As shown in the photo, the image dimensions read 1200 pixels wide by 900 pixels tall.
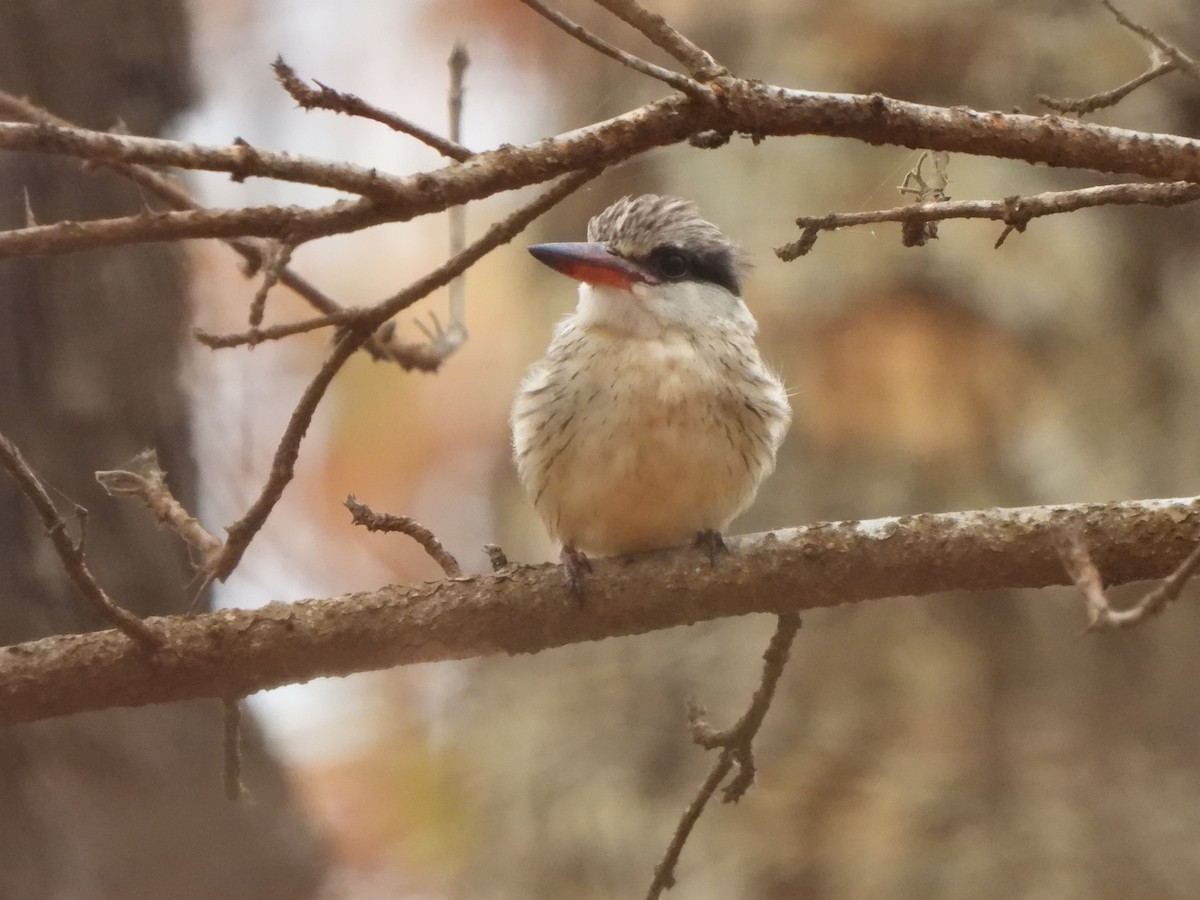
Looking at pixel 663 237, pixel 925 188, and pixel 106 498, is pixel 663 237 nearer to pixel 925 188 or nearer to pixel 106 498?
pixel 925 188

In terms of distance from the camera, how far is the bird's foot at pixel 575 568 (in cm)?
162

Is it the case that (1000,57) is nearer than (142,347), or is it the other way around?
(142,347)

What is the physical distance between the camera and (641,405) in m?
1.92

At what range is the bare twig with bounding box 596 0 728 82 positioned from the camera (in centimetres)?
125

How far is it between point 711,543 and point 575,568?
0.61 ft

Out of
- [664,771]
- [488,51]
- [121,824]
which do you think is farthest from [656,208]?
[664,771]

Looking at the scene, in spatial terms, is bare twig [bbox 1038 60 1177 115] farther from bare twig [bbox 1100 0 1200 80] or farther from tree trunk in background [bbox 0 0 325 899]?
tree trunk in background [bbox 0 0 325 899]

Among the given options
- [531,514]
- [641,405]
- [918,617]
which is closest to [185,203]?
[641,405]

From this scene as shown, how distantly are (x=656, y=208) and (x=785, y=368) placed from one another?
1058mm

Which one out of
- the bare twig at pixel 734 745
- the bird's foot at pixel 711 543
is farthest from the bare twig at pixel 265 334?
the bare twig at pixel 734 745

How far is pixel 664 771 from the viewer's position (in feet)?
10.4

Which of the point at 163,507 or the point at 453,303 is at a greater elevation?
the point at 453,303

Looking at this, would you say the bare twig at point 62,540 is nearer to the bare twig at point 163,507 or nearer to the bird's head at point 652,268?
the bare twig at point 163,507

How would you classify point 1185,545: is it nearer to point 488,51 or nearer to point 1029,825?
point 1029,825
